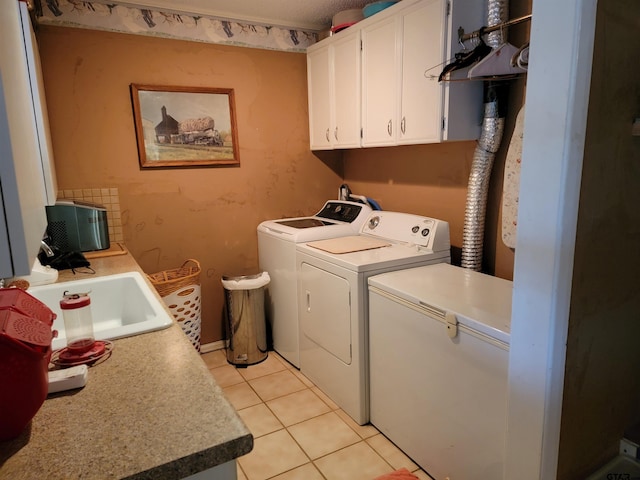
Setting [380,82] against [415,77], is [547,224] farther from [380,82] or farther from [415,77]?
[380,82]

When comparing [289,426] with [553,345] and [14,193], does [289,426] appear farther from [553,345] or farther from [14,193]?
[14,193]

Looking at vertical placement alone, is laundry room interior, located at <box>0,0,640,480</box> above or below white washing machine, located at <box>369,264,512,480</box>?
above

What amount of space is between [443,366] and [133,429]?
1262 millimetres

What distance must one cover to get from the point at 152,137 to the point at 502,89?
223 cm

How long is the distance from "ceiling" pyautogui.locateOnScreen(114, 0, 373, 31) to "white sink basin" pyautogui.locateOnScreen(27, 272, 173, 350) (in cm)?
189

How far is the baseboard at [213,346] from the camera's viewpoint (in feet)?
10.7

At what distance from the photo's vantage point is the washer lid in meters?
1.54

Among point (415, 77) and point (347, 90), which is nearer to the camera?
point (415, 77)

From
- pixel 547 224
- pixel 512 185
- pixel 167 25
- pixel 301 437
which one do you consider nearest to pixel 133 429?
pixel 547 224

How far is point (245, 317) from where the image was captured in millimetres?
3006

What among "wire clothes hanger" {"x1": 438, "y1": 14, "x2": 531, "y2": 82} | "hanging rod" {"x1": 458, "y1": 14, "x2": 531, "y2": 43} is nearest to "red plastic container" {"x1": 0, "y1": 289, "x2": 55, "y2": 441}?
"wire clothes hanger" {"x1": 438, "y1": 14, "x2": 531, "y2": 82}

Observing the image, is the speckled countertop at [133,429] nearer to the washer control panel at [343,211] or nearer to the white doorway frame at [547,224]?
the white doorway frame at [547,224]

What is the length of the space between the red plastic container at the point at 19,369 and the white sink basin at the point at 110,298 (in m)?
0.69

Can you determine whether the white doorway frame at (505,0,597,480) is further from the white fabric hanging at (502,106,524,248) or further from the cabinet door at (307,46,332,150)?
the cabinet door at (307,46,332,150)
